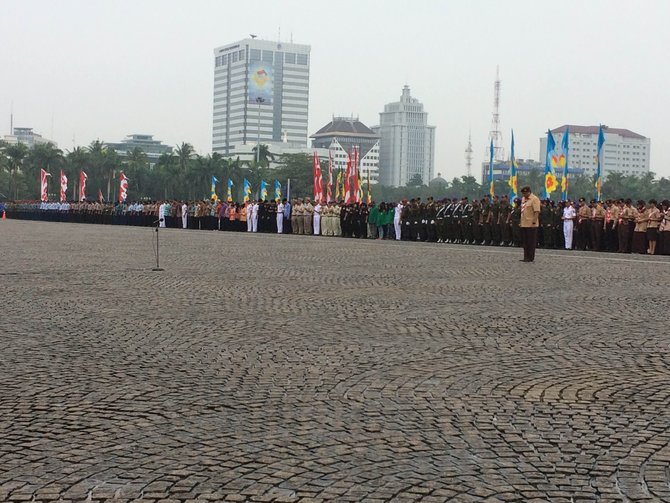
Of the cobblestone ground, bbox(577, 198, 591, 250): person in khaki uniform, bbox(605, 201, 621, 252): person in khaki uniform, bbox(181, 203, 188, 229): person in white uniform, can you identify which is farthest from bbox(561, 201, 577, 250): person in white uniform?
bbox(181, 203, 188, 229): person in white uniform

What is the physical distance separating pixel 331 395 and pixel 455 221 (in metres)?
30.6

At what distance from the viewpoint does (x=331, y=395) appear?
6.87 m

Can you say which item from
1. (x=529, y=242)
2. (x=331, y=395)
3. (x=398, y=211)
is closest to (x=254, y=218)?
(x=398, y=211)

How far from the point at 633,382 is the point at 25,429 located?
171 inches

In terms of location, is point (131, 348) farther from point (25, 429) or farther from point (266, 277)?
point (266, 277)

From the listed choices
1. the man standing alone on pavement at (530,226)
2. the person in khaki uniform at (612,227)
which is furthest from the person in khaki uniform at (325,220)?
the man standing alone on pavement at (530,226)

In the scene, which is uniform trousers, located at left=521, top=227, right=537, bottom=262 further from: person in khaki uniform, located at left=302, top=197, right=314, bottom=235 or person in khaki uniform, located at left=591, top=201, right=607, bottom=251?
person in khaki uniform, located at left=302, top=197, right=314, bottom=235

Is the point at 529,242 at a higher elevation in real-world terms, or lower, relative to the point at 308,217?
lower

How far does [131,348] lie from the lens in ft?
29.3

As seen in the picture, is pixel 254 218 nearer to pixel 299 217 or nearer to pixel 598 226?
pixel 299 217

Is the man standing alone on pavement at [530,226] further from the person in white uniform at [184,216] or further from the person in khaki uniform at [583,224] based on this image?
the person in white uniform at [184,216]

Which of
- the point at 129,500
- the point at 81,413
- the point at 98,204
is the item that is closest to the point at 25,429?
the point at 81,413

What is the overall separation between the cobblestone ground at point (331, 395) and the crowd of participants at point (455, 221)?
45.7 ft

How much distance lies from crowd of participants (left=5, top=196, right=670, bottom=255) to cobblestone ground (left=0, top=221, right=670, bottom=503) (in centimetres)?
1394
